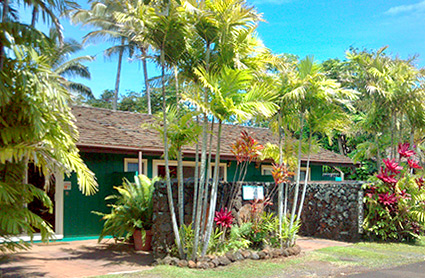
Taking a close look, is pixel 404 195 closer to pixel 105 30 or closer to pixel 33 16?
pixel 33 16

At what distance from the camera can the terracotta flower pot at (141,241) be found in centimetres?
1048

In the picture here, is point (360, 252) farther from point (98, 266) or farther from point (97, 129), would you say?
point (97, 129)

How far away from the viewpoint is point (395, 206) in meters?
12.5

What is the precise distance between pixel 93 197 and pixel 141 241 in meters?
2.83

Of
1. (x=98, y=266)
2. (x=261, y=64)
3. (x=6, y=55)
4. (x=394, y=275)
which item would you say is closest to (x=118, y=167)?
(x=98, y=266)

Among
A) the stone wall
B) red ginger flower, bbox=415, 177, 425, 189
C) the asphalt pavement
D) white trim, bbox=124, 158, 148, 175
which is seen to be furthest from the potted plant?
red ginger flower, bbox=415, 177, 425, 189

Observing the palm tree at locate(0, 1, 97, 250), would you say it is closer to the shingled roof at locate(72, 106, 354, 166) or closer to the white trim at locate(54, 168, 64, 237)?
the shingled roof at locate(72, 106, 354, 166)

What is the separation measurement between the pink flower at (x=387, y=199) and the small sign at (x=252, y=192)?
150 inches

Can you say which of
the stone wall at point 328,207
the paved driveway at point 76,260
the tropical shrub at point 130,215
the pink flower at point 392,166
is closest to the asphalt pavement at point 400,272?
the paved driveway at point 76,260

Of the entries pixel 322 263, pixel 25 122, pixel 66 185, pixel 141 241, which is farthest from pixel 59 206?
pixel 322 263

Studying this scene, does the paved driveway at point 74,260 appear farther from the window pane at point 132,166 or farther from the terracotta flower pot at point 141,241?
the window pane at point 132,166

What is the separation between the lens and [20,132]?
22.3ft

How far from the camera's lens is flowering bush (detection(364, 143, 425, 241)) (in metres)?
12.3

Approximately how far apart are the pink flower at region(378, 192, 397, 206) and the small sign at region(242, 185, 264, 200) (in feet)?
12.5
